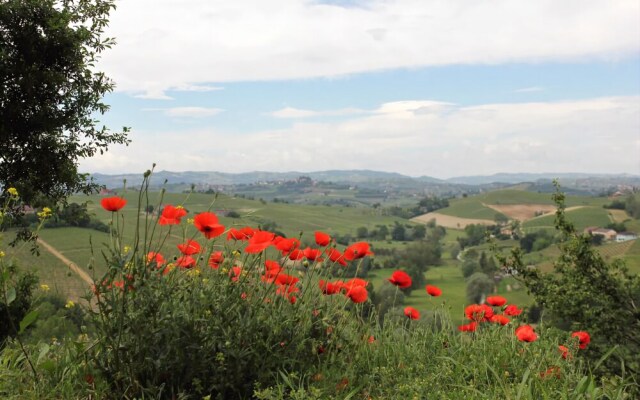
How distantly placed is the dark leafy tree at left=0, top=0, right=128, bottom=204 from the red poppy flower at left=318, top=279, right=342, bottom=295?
8.79 m

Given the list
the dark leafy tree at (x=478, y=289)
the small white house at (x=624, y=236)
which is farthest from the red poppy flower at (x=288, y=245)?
the small white house at (x=624, y=236)

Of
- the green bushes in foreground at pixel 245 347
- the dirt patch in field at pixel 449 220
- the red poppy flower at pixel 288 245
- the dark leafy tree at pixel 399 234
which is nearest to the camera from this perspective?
the green bushes in foreground at pixel 245 347

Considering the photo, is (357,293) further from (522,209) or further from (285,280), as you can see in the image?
(522,209)

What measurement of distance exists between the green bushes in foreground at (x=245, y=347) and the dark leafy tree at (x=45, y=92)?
8.35 m

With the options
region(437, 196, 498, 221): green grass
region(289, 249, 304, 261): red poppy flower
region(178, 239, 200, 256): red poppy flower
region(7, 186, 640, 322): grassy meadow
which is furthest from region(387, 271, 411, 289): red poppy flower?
region(437, 196, 498, 221): green grass

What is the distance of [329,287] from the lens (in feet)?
12.2

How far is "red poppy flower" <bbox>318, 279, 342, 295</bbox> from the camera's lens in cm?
371

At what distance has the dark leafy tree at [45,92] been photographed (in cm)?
1058

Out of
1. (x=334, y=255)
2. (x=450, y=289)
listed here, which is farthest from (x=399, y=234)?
(x=334, y=255)

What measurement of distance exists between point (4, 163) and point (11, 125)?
834mm

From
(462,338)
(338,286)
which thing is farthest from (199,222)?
(462,338)

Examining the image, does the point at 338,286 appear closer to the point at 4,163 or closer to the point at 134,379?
the point at 134,379

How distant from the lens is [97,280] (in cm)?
306

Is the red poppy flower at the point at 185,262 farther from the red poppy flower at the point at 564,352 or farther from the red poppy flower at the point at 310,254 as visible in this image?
the red poppy flower at the point at 564,352
